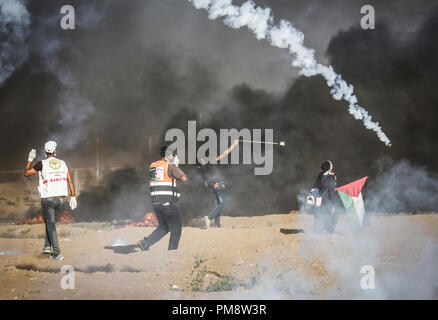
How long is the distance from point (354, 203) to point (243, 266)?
10.4 feet

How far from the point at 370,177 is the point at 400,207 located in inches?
78.7

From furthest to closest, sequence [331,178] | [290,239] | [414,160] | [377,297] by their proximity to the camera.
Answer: [414,160]
[331,178]
[290,239]
[377,297]

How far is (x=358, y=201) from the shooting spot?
8.95 metres

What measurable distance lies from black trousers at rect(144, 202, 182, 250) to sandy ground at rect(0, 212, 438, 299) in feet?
1.01

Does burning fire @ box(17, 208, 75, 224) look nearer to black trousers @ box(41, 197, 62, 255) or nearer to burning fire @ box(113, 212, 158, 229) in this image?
burning fire @ box(113, 212, 158, 229)

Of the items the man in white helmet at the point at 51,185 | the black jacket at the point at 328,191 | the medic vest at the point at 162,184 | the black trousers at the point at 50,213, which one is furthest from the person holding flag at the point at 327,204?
the black trousers at the point at 50,213

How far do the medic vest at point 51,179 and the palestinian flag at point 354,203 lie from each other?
227 inches

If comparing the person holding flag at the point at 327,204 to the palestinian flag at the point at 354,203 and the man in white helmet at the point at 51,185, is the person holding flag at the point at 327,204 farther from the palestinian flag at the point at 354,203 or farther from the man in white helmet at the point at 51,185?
the man in white helmet at the point at 51,185

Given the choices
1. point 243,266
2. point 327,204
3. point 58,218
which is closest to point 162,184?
point 243,266

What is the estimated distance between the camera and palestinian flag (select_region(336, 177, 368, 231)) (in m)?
8.81

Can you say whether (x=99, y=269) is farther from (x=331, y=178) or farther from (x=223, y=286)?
(x=331, y=178)

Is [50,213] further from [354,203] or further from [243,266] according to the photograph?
[354,203]

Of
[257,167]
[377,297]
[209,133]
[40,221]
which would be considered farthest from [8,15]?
[377,297]

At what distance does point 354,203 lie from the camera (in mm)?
8906
